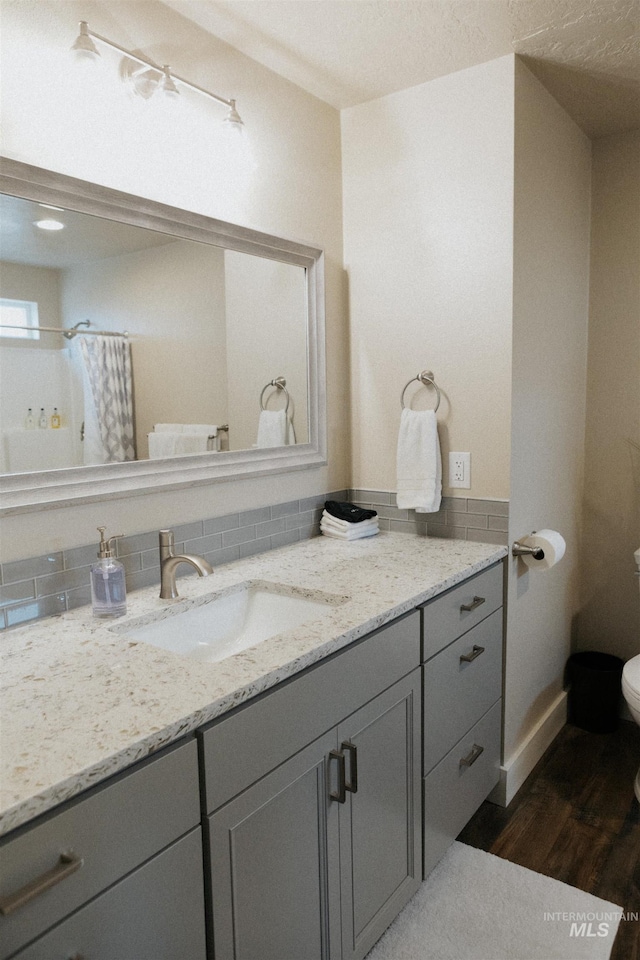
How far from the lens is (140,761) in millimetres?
Result: 963

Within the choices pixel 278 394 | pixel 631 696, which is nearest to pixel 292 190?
pixel 278 394

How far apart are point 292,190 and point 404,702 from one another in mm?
1602

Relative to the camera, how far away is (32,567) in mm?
1452

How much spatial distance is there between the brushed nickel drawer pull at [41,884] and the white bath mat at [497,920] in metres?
1.14

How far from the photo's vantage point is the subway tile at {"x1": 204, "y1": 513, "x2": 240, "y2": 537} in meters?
1.90

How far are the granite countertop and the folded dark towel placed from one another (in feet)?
1.26

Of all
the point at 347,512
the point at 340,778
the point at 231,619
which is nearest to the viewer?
the point at 340,778

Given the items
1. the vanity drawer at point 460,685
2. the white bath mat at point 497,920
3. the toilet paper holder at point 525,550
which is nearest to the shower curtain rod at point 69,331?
the vanity drawer at point 460,685

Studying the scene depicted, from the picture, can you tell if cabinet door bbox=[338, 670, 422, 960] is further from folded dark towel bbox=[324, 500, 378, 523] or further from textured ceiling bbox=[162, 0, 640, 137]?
textured ceiling bbox=[162, 0, 640, 137]

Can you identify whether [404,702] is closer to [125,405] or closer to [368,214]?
[125,405]

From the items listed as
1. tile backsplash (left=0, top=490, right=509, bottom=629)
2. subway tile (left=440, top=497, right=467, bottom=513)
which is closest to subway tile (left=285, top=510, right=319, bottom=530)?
tile backsplash (left=0, top=490, right=509, bottom=629)

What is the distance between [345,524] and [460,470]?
427 mm

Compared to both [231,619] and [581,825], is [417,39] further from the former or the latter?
[581,825]

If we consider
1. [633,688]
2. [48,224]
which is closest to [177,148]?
[48,224]
